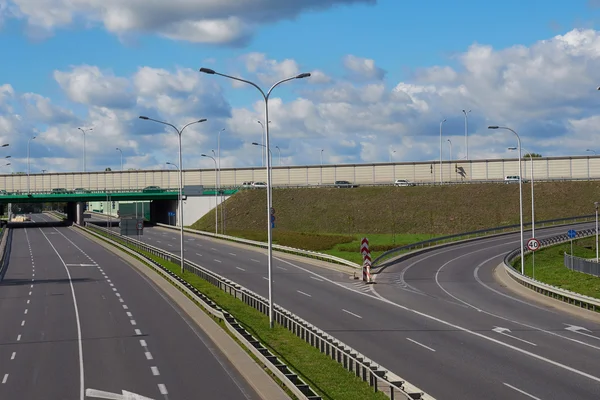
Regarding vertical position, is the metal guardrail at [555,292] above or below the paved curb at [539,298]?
above

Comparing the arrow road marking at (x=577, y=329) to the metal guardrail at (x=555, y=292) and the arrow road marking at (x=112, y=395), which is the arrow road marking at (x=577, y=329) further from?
the arrow road marking at (x=112, y=395)

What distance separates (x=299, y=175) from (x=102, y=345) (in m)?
110

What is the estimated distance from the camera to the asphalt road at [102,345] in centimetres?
2119

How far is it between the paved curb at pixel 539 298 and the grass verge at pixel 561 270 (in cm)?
197

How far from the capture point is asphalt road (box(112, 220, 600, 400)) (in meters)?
21.9

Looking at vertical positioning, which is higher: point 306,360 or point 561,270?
point 306,360

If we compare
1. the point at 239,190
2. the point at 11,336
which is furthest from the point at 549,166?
the point at 11,336

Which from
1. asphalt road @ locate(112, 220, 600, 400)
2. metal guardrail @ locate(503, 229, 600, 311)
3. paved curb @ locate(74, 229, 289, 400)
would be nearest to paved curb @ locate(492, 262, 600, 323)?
metal guardrail @ locate(503, 229, 600, 311)

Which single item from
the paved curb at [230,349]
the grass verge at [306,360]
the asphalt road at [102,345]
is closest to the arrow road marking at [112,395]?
the asphalt road at [102,345]

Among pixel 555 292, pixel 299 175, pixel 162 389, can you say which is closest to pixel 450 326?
pixel 555 292

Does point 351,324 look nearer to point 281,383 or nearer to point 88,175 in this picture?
point 281,383

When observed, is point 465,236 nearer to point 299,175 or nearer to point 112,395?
point 299,175

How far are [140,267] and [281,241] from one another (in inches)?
1068

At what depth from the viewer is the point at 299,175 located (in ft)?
450
